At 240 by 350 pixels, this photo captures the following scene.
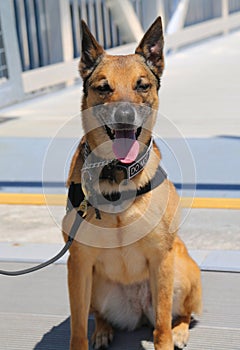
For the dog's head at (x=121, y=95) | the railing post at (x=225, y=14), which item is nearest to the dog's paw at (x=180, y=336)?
the dog's head at (x=121, y=95)

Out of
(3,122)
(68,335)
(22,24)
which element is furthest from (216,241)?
(22,24)

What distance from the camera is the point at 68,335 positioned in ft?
12.3

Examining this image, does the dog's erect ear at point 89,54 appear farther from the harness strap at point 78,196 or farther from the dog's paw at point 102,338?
the dog's paw at point 102,338

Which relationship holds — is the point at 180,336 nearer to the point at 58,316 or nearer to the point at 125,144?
the point at 58,316

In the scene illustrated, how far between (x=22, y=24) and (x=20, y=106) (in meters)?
2.04

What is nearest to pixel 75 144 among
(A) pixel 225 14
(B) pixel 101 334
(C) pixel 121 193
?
(B) pixel 101 334

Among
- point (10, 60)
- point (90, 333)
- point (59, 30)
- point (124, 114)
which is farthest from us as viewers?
point (59, 30)

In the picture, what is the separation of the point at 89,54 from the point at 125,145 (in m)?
0.50

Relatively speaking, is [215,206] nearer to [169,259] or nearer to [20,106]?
[169,259]

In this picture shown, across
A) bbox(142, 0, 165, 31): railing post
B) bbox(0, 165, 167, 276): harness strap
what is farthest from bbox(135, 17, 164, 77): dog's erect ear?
bbox(142, 0, 165, 31): railing post

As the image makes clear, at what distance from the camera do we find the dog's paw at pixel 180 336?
3.56 meters

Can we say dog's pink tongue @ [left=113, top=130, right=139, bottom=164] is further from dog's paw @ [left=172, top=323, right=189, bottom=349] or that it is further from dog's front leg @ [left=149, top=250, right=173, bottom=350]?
dog's paw @ [left=172, top=323, right=189, bottom=349]

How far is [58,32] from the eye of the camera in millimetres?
12977

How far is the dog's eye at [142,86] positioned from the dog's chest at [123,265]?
726 mm
